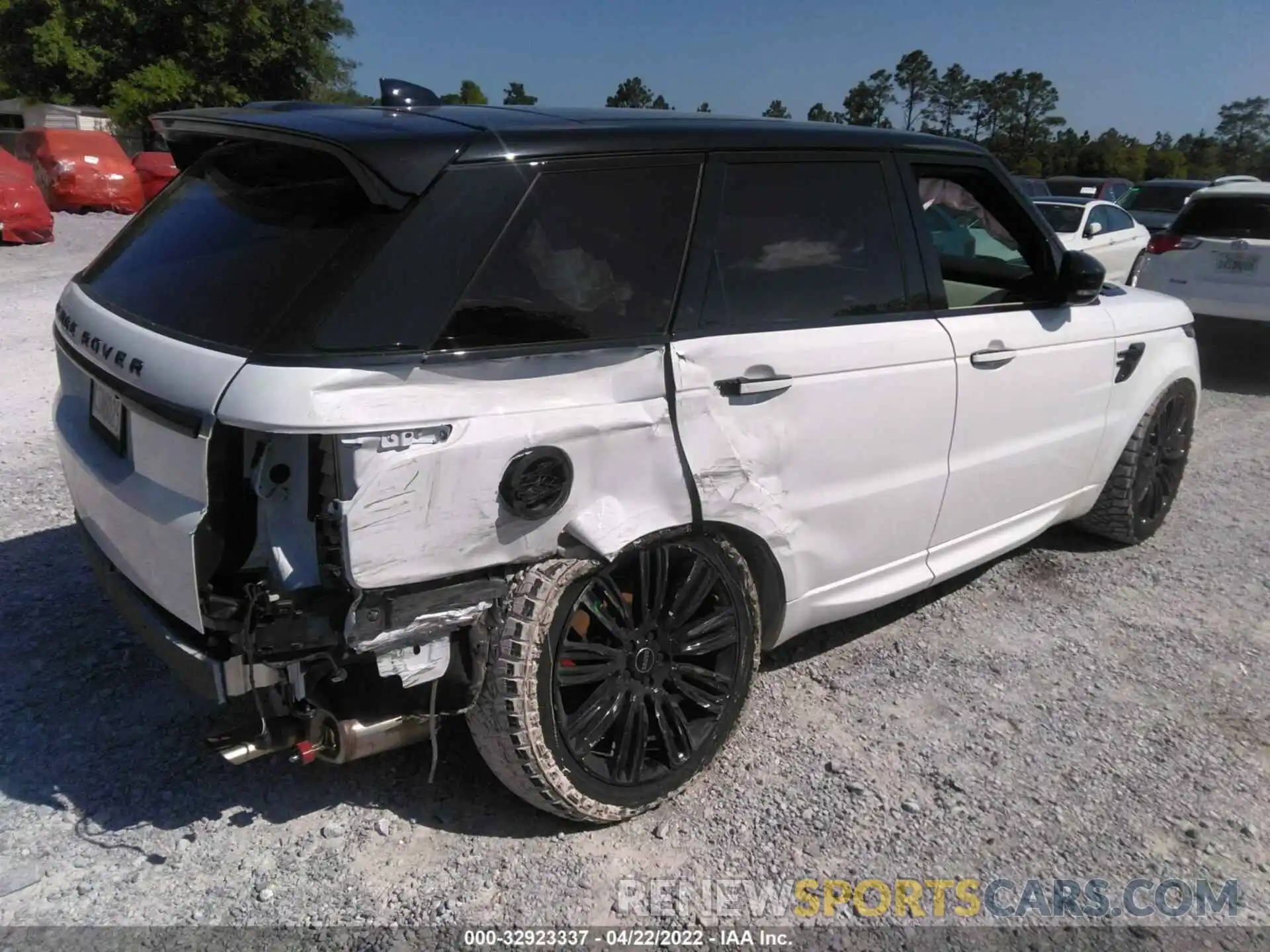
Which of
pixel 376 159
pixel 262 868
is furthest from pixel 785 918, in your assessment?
pixel 376 159

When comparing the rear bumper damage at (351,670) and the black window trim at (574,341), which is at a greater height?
the black window trim at (574,341)

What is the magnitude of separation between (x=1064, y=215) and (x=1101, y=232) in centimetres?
50

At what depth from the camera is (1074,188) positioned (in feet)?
68.4

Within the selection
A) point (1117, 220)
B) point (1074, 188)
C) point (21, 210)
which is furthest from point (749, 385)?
point (1074, 188)

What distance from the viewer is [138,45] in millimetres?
31953

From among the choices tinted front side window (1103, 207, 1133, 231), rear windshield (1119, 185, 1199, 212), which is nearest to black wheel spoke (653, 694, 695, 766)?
tinted front side window (1103, 207, 1133, 231)

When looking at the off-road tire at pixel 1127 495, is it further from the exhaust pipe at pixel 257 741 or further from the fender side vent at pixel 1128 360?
the exhaust pipe at pixel 257 741

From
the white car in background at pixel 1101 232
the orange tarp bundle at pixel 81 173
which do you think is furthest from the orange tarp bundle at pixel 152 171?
the white car in background at pixel 1101 232

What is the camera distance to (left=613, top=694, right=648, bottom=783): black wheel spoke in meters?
2.76

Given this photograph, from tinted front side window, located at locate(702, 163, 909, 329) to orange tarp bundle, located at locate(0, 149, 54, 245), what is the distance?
14666mm

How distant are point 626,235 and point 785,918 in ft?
6.00

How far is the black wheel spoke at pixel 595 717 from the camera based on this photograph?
2648mm

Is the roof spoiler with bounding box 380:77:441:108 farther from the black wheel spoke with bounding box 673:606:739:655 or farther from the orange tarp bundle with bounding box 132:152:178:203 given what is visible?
the orange tarp bundle with bounding box 132:152:178:203

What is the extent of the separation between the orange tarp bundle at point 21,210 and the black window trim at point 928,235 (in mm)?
14679
